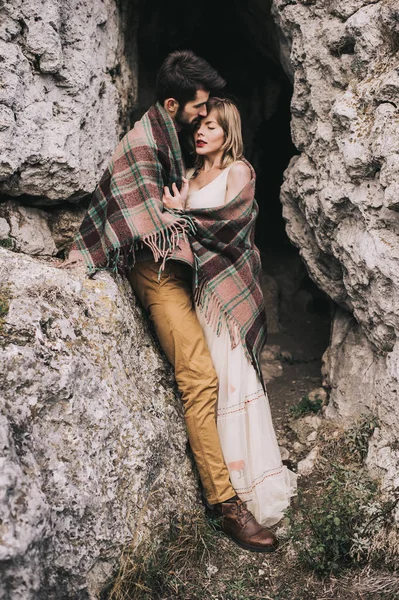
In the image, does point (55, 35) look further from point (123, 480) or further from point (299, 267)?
point (299, 267)

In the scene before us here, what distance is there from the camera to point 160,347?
421 centimetres

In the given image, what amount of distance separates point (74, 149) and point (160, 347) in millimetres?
1509

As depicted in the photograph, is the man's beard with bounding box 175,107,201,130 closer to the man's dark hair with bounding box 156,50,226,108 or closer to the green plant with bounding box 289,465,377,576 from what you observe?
the man's dark hair with bounding box 156,50,226,108

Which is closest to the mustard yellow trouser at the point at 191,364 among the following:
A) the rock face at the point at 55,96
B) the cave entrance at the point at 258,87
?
the rock face at the point at 55,96

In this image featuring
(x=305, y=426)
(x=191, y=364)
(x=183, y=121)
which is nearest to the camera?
(x=191, y=364)

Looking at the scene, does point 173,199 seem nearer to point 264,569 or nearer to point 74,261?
point 74,261

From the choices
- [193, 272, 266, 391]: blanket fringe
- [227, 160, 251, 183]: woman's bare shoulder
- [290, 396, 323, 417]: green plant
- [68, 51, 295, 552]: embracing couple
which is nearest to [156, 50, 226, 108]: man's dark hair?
[68, 51, 295, 552]: embracing couple

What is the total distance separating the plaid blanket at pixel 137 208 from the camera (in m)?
3.79

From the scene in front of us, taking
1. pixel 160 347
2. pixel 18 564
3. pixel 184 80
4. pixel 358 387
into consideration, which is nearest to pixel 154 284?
pixel 160 347

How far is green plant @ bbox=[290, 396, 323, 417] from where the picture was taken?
4.85m

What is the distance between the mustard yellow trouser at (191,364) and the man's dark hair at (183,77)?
3.79 ft

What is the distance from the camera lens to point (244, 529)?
3744 mm

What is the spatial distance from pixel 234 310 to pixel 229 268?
29 cm

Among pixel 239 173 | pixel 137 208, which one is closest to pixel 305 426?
pixel 239 173
